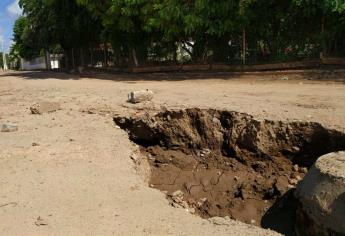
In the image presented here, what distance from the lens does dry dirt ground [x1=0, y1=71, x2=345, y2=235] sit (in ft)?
12.6

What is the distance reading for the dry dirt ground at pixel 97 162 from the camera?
383 centimetres

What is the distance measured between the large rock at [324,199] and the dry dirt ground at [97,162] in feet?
1.94

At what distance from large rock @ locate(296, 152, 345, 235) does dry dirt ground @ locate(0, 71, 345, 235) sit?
59 cm

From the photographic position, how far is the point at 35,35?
1040 inches

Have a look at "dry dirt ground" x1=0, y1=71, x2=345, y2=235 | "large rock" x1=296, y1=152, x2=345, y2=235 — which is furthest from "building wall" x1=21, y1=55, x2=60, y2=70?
"large rock" x1=296, y1=152, x2=345, y2=235

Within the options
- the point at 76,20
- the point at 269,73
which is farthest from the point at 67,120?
the point at 76,20

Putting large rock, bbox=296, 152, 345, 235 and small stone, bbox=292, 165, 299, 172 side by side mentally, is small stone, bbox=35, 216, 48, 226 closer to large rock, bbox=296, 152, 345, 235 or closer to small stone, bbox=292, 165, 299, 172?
large rock, bbox=296, 152, 345, 235

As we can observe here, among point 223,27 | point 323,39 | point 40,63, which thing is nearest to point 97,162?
point 223,27

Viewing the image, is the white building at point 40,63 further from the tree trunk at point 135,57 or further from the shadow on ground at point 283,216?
the shadow on ground at point 283,216

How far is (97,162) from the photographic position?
5379 millimetres

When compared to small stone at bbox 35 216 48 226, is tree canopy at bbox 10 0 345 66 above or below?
above

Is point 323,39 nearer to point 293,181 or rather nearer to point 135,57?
point 293,181

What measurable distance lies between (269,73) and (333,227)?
405 inches

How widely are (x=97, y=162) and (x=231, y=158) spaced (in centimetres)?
230
